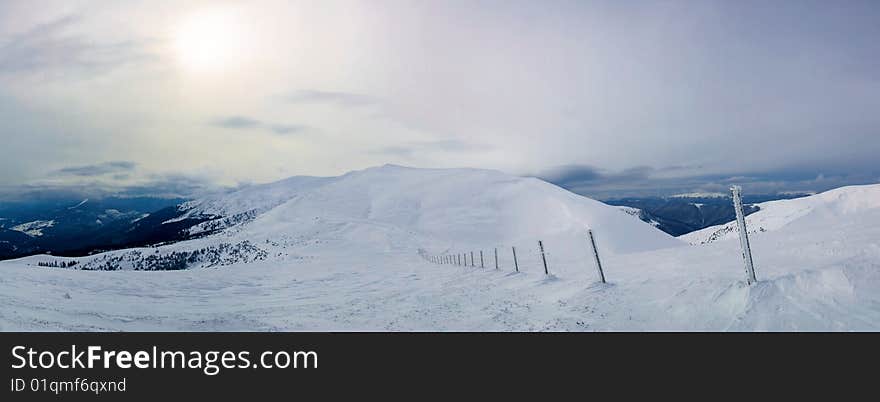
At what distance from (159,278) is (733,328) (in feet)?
90.2

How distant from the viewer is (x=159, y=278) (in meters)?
25.7

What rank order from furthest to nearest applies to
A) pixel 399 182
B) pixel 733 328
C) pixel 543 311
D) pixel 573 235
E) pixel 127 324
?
pixel 399 182 < pixel 573 235 < pixel 543 311 < pixel 127 324 < pixel 733 328

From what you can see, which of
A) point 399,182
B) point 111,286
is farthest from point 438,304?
point 399,182

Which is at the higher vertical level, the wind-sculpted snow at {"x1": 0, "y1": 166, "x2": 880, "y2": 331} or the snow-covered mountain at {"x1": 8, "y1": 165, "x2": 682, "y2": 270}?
the snow-covered mountain at {"x1": 8, "y1": 165, "x2": 682, "y2": 270}

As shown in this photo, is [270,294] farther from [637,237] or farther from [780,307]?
[637,237]

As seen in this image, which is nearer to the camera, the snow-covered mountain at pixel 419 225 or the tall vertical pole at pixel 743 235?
the tall vertical pole at pixel 743 235

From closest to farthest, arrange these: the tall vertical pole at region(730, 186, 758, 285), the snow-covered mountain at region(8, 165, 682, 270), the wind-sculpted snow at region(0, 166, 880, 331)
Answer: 1. the wind-sculpted snow at region(0, 166, 880, 331)
2. the tall vertical pole at region(730, 186, 758, 285)
3. the snow-covered mountain at region(8, 165, 682, 270)

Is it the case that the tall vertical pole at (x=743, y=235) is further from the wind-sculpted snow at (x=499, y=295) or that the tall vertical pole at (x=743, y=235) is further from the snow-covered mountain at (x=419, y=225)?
the snow-covered mountain at (x=419, y=225)

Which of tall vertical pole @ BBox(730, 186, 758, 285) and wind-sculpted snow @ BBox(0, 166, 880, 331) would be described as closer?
wind-sculpted snow @ BBox(0, 166, 880, 331)

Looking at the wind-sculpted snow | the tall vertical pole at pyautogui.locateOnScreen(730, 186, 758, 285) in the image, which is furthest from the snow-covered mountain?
the tall vertical pole at pyautogui.locateOnScreen(730, 186, 758, 285)

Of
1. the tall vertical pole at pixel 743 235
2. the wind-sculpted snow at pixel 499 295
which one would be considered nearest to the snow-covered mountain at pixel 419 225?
the wind-sculpted snow at pixel 499 295

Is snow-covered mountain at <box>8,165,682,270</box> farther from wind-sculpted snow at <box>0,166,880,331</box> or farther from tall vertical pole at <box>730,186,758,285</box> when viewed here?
tall vertical pole at <box>730,186,758,285</box>

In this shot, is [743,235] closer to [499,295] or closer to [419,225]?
[499,295]

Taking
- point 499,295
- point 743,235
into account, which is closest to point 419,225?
point 499,295
